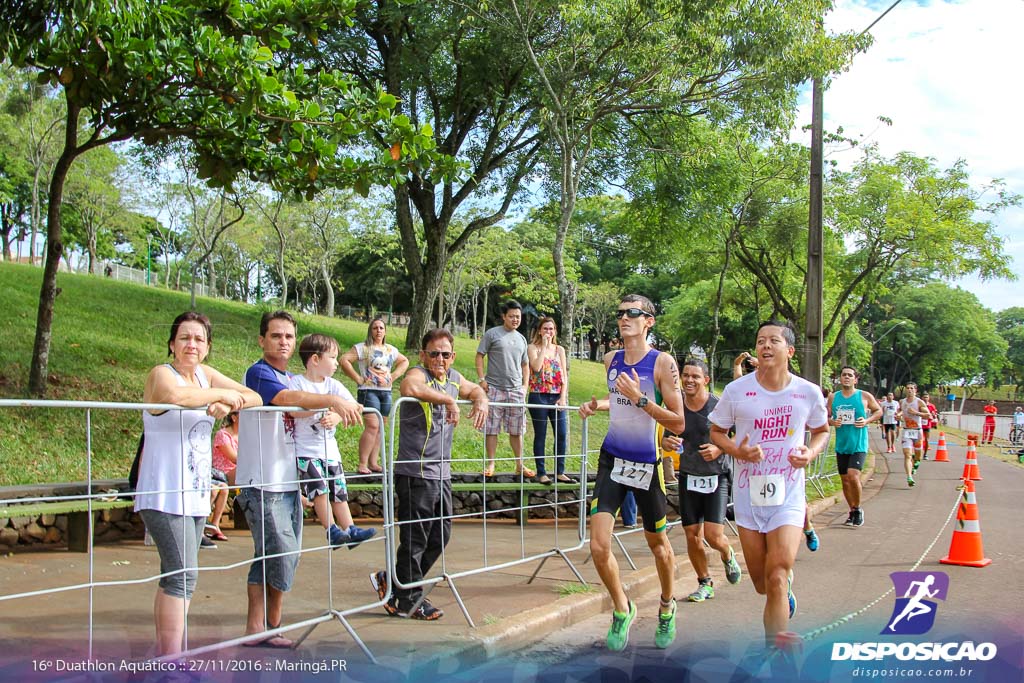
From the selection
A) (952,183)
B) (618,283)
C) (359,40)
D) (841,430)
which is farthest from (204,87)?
(618,283)

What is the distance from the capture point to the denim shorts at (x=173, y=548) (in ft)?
13.1

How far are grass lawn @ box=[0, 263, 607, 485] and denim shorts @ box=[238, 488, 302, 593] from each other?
5.40 feet

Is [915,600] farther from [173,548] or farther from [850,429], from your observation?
[173,548]

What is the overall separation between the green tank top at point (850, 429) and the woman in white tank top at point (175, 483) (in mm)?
8442

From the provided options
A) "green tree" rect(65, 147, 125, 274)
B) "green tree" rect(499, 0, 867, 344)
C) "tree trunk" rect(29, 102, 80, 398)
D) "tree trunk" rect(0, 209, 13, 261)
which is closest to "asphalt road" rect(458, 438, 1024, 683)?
"green tree" rect(499, 0, 867, 344)

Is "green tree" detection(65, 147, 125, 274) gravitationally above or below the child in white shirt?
above

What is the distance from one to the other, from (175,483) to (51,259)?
26.3 feet

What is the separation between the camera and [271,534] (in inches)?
186

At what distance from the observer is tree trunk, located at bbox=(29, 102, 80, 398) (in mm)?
10812

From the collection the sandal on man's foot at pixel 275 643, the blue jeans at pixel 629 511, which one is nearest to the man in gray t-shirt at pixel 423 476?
the sandal on man's foot at pixel 275 643

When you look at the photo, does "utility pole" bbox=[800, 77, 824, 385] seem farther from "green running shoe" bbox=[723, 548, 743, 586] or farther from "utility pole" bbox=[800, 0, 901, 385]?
"green running shoe" bbox=[723, 548, 743, 586]

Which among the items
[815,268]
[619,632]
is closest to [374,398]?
[619,632]

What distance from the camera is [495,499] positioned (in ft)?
33.9

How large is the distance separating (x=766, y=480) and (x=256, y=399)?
2.83m
